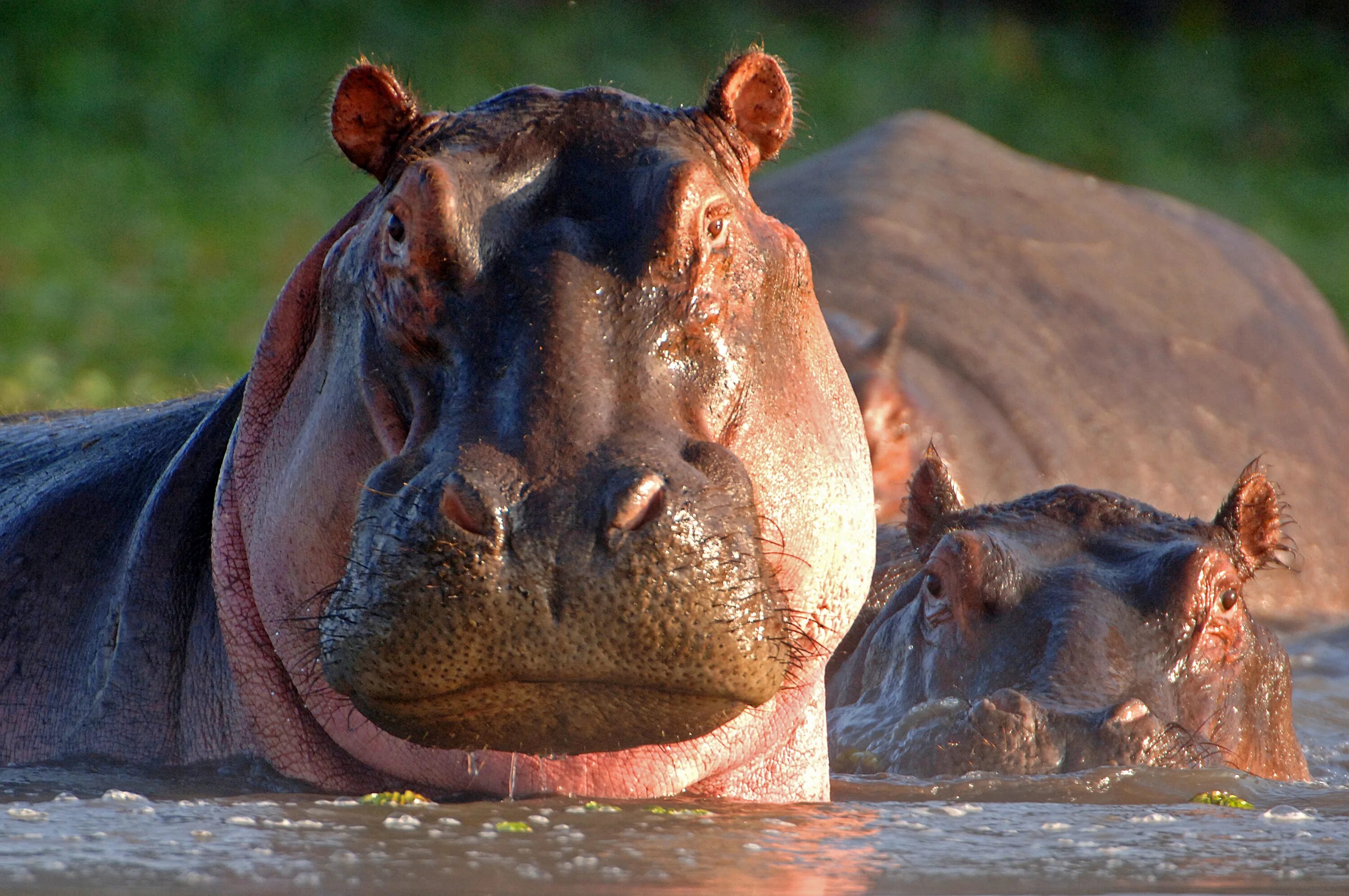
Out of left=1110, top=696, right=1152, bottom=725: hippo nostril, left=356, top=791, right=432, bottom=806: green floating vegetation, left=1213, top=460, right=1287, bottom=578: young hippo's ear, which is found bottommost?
left=356, top=791, right=432, bottom=806: green floating vegetation

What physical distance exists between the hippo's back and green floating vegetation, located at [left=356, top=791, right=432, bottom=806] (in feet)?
18.1

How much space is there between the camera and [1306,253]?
16.3 meters

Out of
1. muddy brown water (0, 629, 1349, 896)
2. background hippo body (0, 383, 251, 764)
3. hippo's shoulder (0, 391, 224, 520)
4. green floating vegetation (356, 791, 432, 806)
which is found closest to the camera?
muddy brown water (0, 629, 1349, 896)

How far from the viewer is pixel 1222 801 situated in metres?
3.33

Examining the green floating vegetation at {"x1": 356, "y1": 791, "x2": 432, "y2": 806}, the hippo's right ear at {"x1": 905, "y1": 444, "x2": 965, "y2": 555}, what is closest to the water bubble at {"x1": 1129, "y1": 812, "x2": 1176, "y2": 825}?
the green floating vegetation at {"x1": 356, "y1": 791, "x2": 432, "y2": 806}

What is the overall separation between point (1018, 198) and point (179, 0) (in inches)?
398

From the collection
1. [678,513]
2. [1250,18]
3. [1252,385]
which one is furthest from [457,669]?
[1250,18]

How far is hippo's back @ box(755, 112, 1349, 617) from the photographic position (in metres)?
8.78

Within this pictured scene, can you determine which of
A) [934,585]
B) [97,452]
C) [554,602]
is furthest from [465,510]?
[934,585]

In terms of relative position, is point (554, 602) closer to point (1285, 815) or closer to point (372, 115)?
point (372, 115)

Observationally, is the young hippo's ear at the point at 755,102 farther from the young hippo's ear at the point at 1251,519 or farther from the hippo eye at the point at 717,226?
the young hippo's ear at the point at 1251,519

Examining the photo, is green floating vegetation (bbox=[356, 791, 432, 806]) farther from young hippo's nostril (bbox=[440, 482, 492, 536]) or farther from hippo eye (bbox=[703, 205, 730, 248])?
hippo eye (bbox=[703, 205, 730, 248])

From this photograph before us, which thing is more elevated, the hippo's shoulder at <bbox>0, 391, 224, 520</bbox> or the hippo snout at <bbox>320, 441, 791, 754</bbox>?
the hippo's shoulder at <bbox>0, 391, 224, 520</bbox>

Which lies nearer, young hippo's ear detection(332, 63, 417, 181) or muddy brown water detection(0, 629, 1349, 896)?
muddy brown water detection(0, 629, 1349, 896)
